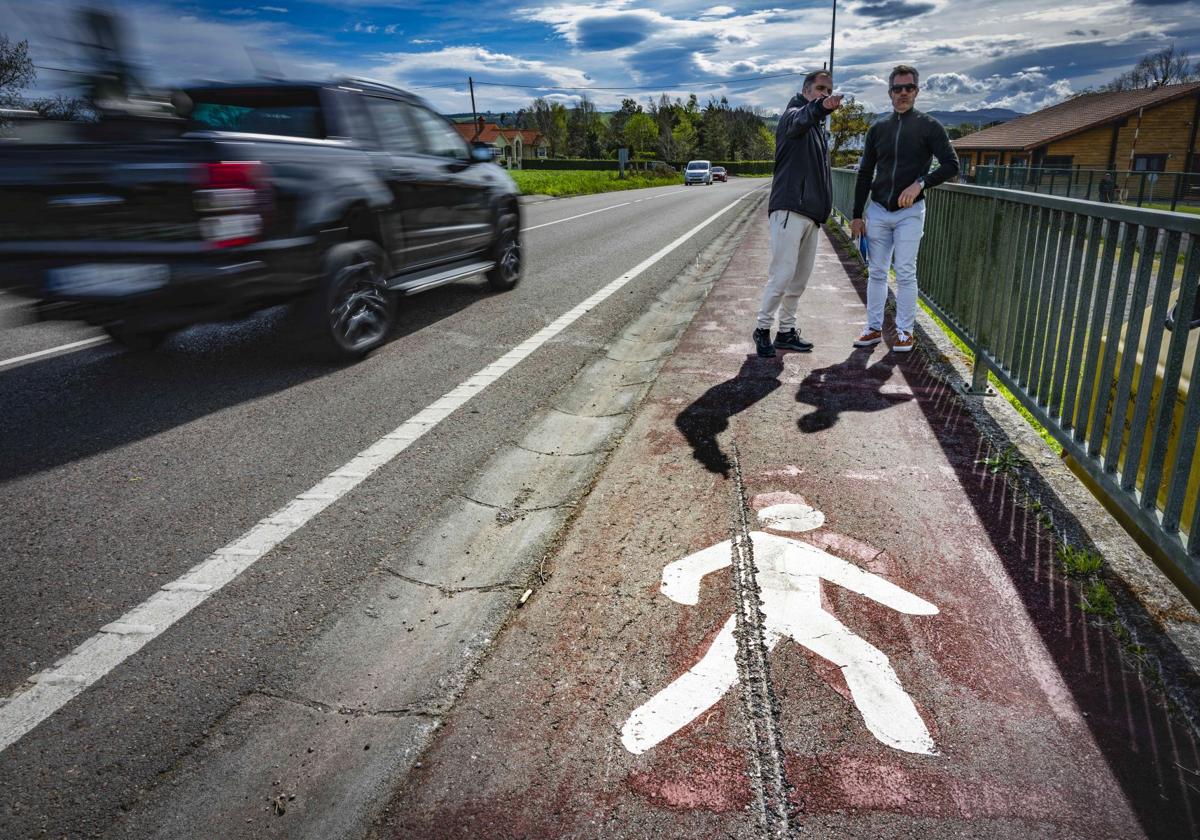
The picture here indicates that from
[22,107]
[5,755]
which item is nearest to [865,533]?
[5,755]

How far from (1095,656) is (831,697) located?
2.83ft

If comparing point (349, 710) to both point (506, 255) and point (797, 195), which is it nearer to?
point (797, 195)

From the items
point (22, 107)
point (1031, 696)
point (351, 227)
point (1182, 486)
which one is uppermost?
point (22, 107)

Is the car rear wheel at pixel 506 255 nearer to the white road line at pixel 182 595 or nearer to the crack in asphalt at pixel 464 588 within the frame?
the white road line at pixel 182 595

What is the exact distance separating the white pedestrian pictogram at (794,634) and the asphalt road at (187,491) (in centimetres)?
117

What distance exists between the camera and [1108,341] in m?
3.08

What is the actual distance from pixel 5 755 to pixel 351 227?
4.40 metres

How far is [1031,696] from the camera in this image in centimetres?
224

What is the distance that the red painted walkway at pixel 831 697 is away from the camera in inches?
73.3

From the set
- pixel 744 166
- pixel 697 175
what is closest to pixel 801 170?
pixel 697 175

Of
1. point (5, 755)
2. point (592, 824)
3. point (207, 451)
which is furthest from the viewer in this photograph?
point (207, 451)

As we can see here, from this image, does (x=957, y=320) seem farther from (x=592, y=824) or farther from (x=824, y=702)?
(x=592, y=824)

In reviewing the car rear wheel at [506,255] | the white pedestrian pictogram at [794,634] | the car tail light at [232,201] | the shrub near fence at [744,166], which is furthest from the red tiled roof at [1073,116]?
the shrub near fence at [744,166]

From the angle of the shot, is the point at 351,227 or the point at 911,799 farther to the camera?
the point at 351,227
